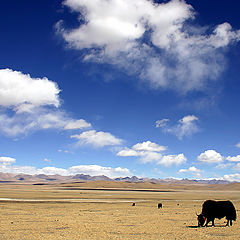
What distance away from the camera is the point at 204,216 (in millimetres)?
21609

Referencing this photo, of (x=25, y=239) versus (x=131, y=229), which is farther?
(x=131, y=229)

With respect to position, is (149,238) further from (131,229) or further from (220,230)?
(220,230)

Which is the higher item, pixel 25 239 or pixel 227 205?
pixel 227 205

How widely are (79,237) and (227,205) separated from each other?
12.1 m

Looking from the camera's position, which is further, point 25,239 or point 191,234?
point 191,234

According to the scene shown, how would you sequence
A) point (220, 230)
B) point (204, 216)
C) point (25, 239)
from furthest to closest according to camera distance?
point (204, 216) → point (220, 230) → point (25, 239)

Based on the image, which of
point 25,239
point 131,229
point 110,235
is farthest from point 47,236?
point 131,229

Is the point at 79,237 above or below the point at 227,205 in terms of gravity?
below

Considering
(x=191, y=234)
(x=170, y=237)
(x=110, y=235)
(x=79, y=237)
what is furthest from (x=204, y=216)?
(x=79, y=237)

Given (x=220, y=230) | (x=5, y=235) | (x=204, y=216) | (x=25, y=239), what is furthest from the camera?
(x=204, y=216)

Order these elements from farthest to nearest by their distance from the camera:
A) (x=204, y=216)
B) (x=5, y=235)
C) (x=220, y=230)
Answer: (x=204, y=216)
(x=220, y=230)
(x=5, y=235)

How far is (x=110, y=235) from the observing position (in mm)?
17875

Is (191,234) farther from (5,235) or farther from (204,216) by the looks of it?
(5,235)

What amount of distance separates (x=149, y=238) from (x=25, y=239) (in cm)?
750
